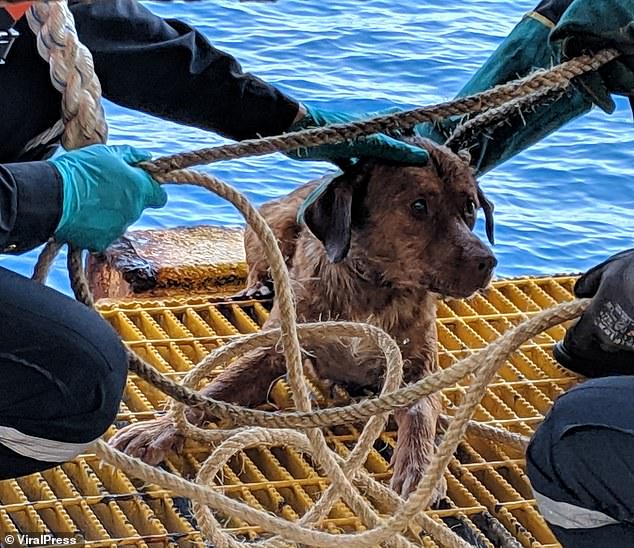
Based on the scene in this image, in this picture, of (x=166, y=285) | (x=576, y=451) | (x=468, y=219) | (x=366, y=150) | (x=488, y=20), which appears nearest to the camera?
(x=576, y=451)

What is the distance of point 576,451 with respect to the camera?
2.40m

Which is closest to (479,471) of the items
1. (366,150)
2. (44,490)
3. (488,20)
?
(366,150)

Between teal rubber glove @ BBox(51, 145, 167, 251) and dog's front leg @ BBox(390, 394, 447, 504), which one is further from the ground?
teal rubber glove @ BBox(51, 145, 167, 251)

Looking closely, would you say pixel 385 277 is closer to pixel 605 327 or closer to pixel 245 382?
pixel 245 382

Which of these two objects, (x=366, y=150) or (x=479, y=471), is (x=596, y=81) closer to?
(x=366, y=150)

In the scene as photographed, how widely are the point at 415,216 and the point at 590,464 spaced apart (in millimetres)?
1437

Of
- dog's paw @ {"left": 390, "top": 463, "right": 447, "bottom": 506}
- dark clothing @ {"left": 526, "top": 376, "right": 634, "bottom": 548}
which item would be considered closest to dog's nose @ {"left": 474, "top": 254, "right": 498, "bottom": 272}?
dog's paw @ {"left": 390, "top": 463, "right": 447, "bottom": 506}

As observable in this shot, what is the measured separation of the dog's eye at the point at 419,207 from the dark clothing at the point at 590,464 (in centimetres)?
127

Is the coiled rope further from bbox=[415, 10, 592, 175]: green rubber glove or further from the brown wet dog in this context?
bbox=[415, 10, 592, 175]: green rubber glove

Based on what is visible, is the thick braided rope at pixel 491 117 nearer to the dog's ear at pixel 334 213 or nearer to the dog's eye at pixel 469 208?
the dog's eye at pixel 469 208

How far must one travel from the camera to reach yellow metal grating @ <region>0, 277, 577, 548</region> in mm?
3232

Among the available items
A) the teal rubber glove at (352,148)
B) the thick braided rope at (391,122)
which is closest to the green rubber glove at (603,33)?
the thick braided rope at (391,122)

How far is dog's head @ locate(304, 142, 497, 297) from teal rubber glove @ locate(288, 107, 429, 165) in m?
0.07

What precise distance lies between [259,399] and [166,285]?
103cm
